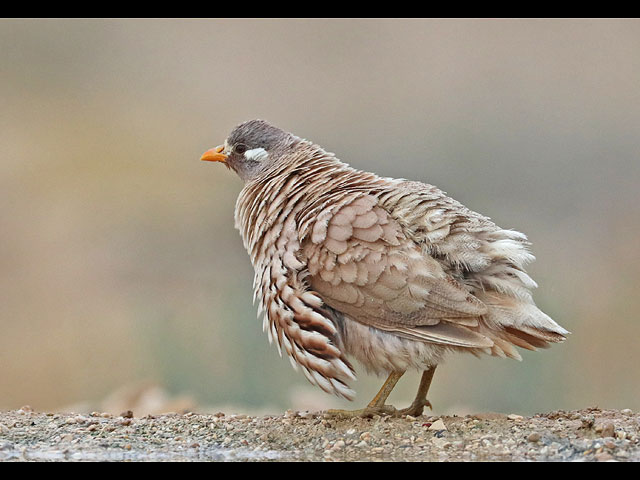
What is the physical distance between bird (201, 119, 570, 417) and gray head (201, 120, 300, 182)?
93 cm

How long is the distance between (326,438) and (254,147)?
2.75m

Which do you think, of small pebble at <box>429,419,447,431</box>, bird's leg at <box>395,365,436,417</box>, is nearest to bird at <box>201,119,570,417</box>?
bird's leg at <box>395,365,436,417</box>

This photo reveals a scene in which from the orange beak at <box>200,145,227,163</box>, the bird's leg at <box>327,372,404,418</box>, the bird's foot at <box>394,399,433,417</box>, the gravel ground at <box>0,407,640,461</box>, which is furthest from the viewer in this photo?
the orange beak at <box>200,145,227,163</box>

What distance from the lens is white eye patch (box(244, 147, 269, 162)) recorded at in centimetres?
713

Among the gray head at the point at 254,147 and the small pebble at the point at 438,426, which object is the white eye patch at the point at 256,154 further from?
the small pebble at the point at 438,426

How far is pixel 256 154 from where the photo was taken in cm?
716

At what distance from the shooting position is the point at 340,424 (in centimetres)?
581

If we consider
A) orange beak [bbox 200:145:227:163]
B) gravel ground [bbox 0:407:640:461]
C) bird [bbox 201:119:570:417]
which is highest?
orange beak [bbox 200:145:227:163]

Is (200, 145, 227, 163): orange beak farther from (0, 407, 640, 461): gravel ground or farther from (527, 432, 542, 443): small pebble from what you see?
(527, 432, 542, 443): small pebble

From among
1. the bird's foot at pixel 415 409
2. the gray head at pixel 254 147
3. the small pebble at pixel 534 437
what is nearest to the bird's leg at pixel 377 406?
the bird's foot at pixel 415 409

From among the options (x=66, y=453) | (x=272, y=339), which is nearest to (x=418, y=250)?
(x=272, y=339)

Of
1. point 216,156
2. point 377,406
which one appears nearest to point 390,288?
point 377,406

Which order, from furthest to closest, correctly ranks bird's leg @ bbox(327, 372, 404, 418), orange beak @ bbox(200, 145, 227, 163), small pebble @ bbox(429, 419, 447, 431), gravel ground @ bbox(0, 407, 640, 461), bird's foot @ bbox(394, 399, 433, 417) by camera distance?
orange beak @ bbox(200, 145, 227, 163), bird's foot @ bbox(394, 399, 433, 417), bird's leg @ bbox(327, 372, 404, 418), small pebble @ bbox(429, 419, 447, 431), gravel ground @ bbox(0, 407, 640, 461)

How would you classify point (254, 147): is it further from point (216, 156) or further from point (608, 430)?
point (608, 430)
